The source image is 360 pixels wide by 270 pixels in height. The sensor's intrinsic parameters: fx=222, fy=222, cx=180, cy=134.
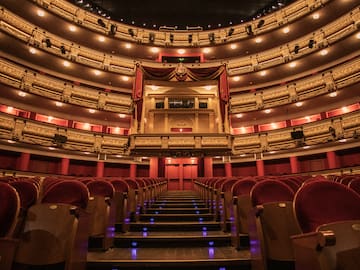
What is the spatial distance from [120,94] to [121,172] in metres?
4.51

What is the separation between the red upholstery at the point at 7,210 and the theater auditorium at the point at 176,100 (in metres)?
1.06

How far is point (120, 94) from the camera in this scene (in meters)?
13.0

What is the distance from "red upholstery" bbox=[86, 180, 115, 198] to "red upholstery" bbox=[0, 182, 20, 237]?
1.37 m

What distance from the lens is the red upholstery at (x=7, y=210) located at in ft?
4.55

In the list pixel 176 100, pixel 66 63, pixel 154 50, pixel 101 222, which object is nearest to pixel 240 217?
pixel 101 222

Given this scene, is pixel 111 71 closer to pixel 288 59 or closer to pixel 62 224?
pixel 288 59

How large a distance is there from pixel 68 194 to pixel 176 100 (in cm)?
1172

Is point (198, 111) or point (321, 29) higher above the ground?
point (321, 29)

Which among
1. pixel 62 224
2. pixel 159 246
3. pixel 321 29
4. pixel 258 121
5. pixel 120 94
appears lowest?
pixel 159 246

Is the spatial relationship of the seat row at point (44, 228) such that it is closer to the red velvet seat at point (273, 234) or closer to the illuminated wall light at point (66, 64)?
the red velvet seat at point (273, 234)

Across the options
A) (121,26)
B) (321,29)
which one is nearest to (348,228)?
(321,29)

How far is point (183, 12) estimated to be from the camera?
1630 cm

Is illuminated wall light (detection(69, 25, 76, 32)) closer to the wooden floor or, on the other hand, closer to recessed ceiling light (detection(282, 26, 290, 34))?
recessed ceiling light (detection(282, 26, 290, 34))

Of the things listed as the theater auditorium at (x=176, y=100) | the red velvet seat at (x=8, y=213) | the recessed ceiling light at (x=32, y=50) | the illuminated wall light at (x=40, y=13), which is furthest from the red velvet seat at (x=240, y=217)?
the illuminated wall light at (x=40, y=13)
